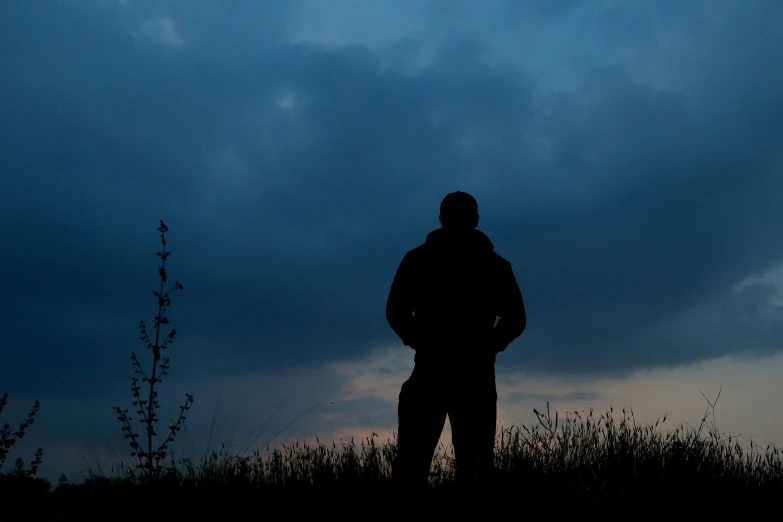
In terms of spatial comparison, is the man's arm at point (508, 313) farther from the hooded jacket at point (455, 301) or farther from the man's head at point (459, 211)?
the man's head at point (459, 211)

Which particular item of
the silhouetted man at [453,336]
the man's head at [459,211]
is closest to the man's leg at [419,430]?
the silhouetted man at [453,336]

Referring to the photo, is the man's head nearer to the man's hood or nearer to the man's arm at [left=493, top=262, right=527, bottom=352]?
the man's hood

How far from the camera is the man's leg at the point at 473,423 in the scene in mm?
5176

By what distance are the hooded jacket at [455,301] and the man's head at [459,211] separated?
60 mm

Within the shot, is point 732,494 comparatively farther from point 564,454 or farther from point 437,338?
point 437,338

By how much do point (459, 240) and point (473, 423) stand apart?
1504 mm

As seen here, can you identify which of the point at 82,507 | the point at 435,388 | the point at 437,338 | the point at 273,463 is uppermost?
the point at 437,338

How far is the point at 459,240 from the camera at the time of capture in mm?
5406

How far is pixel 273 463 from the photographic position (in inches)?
274

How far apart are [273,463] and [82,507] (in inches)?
73.9

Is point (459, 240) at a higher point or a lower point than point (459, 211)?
lower

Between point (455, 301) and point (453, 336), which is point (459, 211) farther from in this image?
point (453, 336)

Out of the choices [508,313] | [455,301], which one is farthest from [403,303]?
[508,313]

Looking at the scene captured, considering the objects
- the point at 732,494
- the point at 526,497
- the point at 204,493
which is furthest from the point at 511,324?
the point at 204,493
